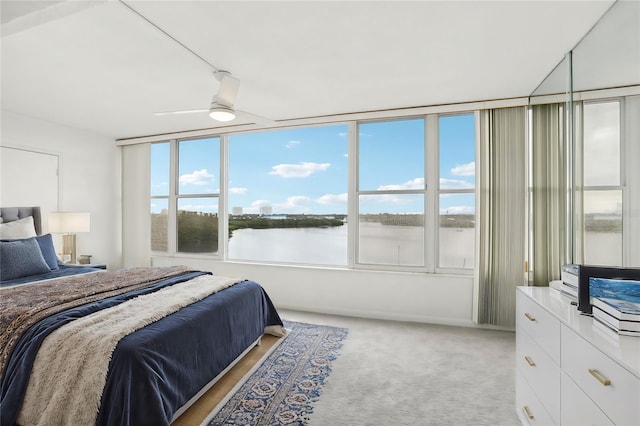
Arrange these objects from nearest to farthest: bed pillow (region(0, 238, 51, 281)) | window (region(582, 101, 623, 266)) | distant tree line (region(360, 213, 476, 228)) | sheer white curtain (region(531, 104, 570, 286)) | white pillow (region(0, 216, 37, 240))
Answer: window (region(582, 101, 623, 266)) < sheer white curtain (region(531, 104, 570, 286)) < bed pillow (region(0, 238, 51, 281)) < white pillow (region(0, 216, 37, 240)) < distant tree line (region(360, 213, 476, 228))

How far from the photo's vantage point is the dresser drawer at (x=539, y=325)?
4.97 feet

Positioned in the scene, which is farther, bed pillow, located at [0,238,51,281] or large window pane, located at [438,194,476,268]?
large window pane, located at [438,194,476,268]

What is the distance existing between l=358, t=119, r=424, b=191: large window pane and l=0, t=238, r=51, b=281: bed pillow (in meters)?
3.64

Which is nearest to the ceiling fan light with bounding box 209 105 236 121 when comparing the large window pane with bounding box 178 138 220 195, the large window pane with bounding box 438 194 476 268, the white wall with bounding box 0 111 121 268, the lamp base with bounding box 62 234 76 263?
the large window pane with bounding box 178 138 220 195

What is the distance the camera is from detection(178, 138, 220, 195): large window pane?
490cm

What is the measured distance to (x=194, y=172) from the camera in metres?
5.03

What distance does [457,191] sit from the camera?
12.4 feet

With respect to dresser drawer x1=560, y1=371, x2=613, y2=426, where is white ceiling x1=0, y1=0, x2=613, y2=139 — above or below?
above

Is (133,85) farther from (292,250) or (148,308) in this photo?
(292,250)

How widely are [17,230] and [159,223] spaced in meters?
1.95

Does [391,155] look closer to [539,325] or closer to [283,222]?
[283,222]

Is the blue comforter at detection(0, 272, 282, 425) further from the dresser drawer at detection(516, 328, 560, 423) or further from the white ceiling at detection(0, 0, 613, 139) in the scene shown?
the dresser drawer at detection(516, 328, 560, 423)

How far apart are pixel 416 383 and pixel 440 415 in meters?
0.38

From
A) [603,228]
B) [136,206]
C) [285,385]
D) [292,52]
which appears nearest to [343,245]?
[285,385]
